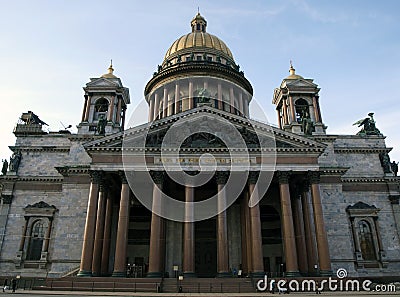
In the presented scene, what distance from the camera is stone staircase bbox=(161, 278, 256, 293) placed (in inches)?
901

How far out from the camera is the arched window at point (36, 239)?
109ft

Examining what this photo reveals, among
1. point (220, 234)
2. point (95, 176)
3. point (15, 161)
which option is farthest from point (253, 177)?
point (15, 161)

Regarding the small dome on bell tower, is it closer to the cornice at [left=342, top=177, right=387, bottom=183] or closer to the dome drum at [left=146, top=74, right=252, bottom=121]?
the dome drum at [left=146, top=74, right=252, bottom=121]

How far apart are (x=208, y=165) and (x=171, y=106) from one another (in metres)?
19.7

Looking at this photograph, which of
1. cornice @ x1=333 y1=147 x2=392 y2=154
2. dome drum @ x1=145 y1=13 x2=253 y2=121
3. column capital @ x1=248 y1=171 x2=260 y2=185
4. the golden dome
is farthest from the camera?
the golden dome

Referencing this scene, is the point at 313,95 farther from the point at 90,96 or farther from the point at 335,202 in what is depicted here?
the point at 90,96

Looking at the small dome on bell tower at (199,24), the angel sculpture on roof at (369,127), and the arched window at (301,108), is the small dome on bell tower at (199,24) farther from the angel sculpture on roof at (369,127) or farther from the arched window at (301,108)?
the angel sculpture on roof at (369,127)

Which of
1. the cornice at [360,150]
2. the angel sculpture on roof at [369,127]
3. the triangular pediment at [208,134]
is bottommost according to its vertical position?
the triangular pediment at [208,134]

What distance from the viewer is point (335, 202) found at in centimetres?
3431

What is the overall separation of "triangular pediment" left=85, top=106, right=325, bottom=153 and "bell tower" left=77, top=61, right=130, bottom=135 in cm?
1075

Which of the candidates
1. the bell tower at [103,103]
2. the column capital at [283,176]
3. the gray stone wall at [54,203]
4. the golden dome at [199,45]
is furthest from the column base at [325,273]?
the golden dome at [199,45]

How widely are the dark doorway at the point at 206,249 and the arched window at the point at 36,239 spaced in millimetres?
15386

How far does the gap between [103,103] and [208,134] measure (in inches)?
682

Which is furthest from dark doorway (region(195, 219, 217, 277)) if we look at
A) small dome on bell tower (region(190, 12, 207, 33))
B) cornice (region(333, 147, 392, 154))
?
small dome on bell tower (region(190, 12, 207, 33))
